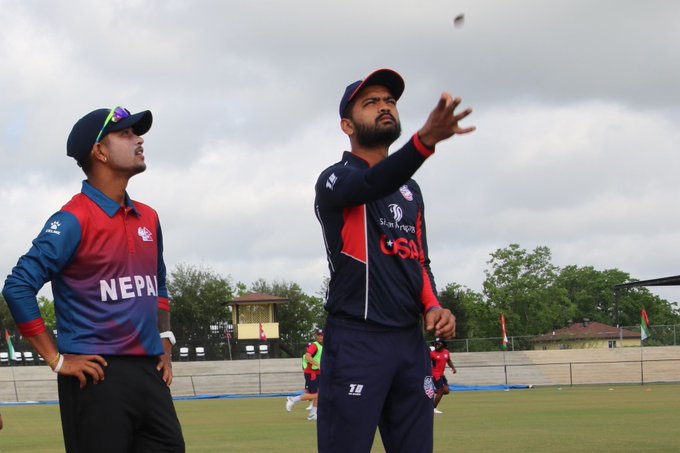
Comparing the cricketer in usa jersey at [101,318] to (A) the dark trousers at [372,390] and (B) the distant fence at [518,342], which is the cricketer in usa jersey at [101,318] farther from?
(B) the distant fence at [518,342]

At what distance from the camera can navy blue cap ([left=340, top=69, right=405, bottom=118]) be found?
17.3ft

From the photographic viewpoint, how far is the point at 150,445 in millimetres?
5457

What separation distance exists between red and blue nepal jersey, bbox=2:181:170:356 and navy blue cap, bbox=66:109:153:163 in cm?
33

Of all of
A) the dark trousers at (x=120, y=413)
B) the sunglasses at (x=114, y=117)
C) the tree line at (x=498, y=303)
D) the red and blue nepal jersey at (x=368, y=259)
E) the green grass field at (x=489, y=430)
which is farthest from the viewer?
the tree line at (x=498, y=303)

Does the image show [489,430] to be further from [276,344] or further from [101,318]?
[276,344]

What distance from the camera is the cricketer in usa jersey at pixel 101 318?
530cm

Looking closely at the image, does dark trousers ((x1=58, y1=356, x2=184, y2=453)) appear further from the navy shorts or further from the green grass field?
the navy shorts

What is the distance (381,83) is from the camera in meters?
5.34

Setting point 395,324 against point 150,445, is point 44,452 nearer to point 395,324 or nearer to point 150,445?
point 150,445

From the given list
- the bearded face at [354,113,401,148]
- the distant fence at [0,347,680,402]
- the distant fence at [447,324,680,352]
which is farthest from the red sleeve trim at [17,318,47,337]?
the distant fence at [447,324,680,352]

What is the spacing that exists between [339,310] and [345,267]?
8.8 inches

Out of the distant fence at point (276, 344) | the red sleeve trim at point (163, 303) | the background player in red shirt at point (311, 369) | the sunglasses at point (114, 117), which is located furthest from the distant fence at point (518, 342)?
the sunglasses at point (114, 117)

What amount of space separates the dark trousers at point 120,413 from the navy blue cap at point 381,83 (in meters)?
1.77

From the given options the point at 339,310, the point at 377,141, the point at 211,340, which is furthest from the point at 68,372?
the point at 211,340
